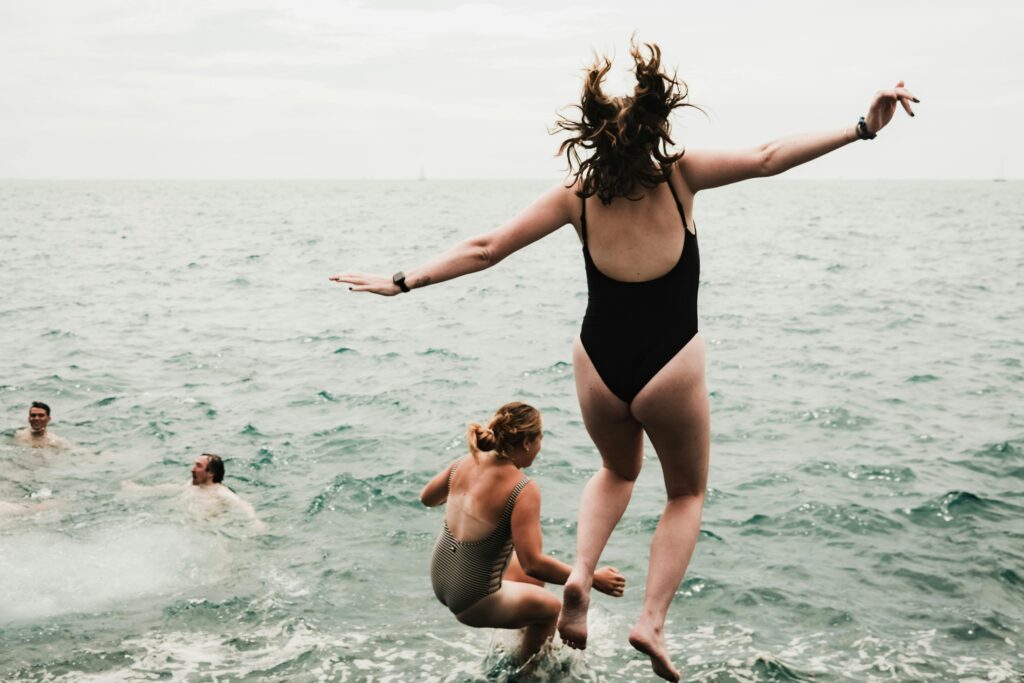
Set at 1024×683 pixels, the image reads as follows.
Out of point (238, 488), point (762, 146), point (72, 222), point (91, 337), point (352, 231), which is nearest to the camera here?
point (762, 146)

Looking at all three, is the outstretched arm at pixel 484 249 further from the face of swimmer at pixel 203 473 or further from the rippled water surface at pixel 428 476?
the face of swimmer at pixel 203 473

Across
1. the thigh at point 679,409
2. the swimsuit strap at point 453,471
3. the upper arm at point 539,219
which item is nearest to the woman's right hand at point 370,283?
the upper arm at point 539,219

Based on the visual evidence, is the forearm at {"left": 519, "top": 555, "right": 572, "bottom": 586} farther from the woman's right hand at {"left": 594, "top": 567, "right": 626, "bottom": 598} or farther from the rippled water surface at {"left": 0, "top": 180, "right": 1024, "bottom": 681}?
the rippled water surface at {"left": 0, "top": 180, "right": 1024, "bottom": 681}

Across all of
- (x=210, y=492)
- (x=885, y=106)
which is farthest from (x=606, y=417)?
(x=210, y=492)

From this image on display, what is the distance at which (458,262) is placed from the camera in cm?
445

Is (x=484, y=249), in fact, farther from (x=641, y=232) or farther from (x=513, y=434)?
(x=513, y=434)

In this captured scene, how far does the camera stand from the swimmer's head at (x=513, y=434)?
259 inches

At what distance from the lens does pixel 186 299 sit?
116 feet

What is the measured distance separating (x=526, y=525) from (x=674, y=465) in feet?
6.84

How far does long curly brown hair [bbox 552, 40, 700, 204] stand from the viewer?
4.35 m

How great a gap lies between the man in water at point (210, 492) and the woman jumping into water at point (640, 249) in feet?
30.4

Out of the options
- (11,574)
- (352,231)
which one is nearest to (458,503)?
(11,574)

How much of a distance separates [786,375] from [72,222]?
68006 millimetres

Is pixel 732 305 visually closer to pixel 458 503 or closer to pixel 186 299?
pixel 186 299
